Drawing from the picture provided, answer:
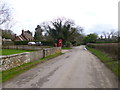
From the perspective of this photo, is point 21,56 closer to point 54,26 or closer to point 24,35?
point 54,26

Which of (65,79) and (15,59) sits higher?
(15,59)

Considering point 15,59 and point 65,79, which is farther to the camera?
point 15,59

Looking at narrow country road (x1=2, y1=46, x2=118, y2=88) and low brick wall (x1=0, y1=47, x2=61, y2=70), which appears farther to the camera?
low brick wall (x1=0, y1=47, x2=61, y2=70)

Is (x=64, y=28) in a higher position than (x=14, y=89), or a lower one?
higher

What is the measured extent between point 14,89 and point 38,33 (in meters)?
96.0

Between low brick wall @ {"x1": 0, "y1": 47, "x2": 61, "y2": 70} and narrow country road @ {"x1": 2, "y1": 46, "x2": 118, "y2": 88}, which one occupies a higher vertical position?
low brick wall @ {"x1": 0, "y1": 47, "x2": 61, "y2": 70}

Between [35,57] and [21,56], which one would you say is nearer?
[21,56]

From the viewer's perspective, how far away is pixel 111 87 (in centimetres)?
686

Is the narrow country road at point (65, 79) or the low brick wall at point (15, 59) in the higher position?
the low brick wall at point (15, 59)

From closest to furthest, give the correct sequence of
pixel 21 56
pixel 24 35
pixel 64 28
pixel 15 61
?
pixel 15 61
pixel 21 56
pixel 64 28
pixel 24 35

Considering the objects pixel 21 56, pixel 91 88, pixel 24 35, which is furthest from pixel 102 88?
pixel 24 35

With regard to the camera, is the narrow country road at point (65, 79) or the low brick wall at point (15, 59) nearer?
the narrow country road at point (65, 79)

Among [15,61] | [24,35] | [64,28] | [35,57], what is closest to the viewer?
[15,61]

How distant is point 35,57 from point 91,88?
38.8ft
